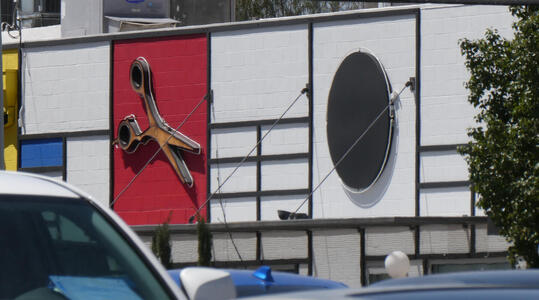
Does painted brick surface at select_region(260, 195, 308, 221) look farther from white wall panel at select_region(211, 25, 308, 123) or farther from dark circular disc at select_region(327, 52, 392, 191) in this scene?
white wall panel at select_region(211, 25, 308, 123)

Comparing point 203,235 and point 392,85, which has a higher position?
point 392,85

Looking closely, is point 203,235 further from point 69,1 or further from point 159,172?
point 69,1

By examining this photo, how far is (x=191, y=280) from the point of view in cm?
466

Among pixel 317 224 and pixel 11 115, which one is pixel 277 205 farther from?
pixel 11 115

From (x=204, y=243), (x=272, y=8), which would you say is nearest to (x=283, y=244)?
(x=204, y=243)

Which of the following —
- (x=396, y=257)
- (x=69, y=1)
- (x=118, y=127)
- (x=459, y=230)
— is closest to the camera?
(x=396, y=257)

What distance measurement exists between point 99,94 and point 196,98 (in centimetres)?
312

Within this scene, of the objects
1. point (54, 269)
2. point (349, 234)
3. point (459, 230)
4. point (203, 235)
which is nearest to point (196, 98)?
point (203, 235)

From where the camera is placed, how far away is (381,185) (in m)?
27.7

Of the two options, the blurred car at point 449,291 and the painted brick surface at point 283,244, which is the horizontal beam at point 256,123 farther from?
the blurred car at point 449,291

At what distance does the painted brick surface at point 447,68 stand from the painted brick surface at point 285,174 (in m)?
3.31

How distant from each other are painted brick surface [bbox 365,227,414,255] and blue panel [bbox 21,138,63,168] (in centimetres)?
985

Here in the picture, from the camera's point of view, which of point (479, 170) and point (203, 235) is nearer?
point (479, 170)

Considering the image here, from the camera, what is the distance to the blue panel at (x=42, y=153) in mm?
32219
